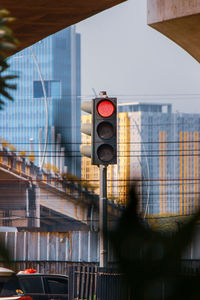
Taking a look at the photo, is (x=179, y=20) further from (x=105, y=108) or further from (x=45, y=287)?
(x=45, y=287)

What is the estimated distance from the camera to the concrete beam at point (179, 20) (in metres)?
8.52

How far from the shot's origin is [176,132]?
3361 inches

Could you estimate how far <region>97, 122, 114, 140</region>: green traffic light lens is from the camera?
662 cm

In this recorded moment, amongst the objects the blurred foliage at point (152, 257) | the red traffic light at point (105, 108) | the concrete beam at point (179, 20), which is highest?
the concrete beam at point (179, 20)

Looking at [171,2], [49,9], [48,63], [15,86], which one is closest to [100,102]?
[171,2]

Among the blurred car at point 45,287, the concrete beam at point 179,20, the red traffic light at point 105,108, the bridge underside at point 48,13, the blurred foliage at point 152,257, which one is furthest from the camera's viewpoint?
the blurred car at point 45,287

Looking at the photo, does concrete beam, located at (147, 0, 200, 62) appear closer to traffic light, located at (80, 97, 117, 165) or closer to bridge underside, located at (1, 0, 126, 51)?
bridge underside, located at (1, 0, 126, 51)

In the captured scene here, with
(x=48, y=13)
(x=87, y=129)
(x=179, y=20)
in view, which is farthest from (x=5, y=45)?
(x=48, y=13)

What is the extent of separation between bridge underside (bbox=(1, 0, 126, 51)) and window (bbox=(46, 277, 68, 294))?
167 inches

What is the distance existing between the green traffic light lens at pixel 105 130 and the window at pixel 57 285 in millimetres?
5429

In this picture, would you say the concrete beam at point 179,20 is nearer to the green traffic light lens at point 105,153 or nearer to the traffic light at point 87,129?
the traffic light at point 87,129

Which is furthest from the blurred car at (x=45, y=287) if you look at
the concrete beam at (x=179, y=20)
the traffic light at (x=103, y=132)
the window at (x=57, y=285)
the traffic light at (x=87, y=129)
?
the traffic light at (x=103, y=132)

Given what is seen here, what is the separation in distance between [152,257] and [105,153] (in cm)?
580

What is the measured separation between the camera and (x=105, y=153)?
6.56 meters
